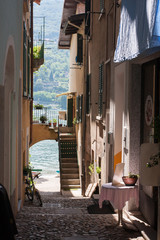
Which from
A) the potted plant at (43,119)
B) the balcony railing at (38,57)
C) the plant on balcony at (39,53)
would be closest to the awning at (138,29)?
the balcony railing at (38,57)

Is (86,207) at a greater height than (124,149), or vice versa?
(124,149)

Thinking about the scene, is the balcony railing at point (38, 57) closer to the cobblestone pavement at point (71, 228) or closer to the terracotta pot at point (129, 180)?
the cobblestone pavement at point (71, 228)

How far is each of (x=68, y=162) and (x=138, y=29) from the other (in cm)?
1555

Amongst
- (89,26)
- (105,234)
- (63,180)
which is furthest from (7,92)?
(63,180)

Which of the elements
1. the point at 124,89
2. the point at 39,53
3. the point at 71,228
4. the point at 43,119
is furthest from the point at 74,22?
the point at 71,228

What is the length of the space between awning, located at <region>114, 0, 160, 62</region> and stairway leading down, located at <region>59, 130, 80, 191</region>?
41.0 ft

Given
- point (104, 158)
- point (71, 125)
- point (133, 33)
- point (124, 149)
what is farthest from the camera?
point (71, 125)

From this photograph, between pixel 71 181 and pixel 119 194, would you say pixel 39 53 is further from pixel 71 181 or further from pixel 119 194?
pixel 119 194

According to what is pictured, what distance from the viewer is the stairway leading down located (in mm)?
19469

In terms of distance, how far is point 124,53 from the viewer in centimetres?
715

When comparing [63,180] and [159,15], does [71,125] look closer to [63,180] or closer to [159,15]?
[63,180]

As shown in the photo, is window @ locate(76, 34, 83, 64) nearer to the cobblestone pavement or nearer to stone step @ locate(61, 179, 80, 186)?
stone step @ locate(61, 179, 80, 186)

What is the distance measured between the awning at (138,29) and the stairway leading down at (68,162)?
Result: 12.5 metres

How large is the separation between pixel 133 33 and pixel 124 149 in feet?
9.65
